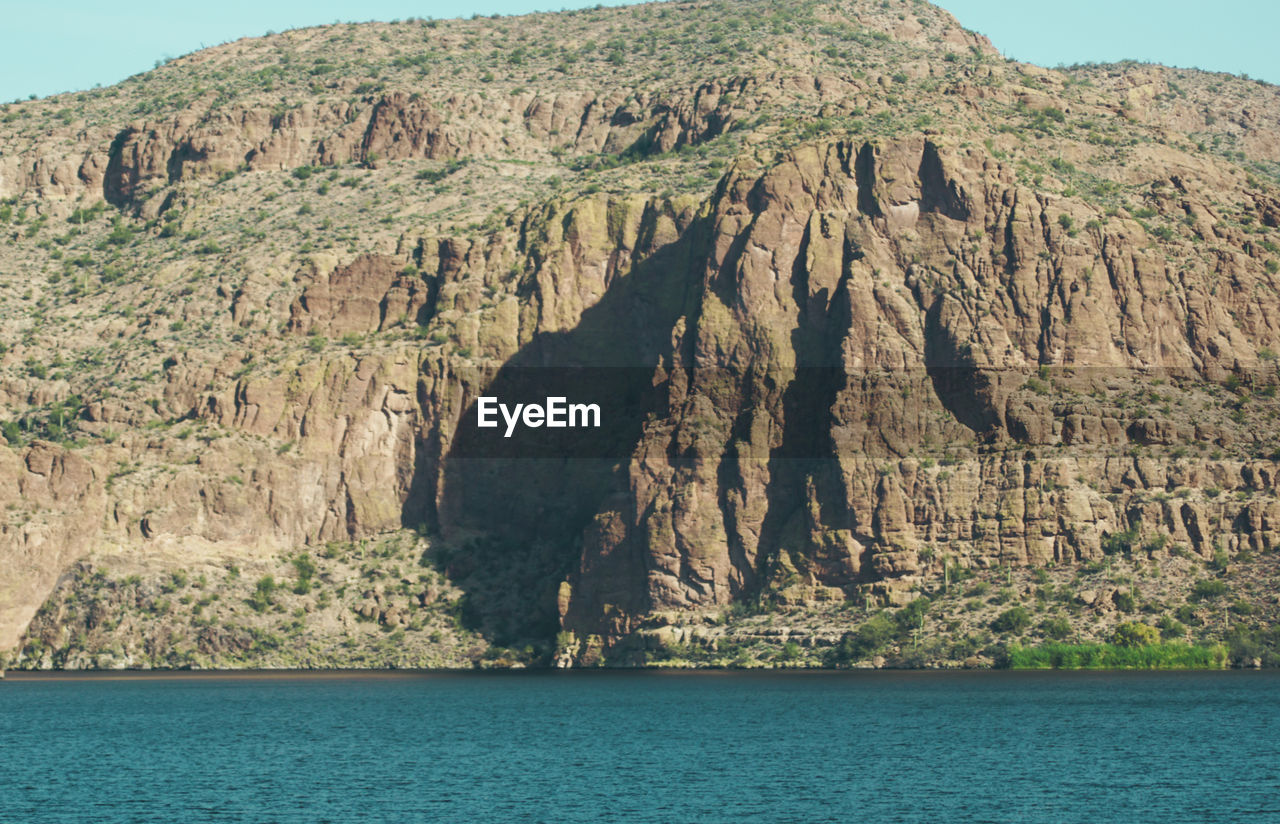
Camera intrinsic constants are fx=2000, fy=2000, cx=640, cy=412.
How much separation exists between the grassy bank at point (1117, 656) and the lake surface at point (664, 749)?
1.26 m

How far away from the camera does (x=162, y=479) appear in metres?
164

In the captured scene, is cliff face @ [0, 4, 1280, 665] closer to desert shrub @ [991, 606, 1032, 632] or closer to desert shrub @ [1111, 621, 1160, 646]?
desert shrub @ [991, 606, 1032, 632]

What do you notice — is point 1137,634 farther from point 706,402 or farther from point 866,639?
point 706,402

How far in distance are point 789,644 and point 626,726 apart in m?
31.4

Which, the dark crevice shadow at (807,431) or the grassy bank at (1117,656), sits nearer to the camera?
the grassy bank at (1117,656)

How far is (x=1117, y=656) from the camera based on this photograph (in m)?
136

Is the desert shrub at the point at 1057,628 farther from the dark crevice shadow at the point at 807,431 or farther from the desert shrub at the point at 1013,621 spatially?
the dark crevice shadow at the point at 807,431

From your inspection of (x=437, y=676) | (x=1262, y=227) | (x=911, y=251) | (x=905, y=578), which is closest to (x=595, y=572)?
(x=437, y=676)

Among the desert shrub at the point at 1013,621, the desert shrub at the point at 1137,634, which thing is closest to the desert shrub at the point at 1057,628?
the desert shrub at the point at 1013,621

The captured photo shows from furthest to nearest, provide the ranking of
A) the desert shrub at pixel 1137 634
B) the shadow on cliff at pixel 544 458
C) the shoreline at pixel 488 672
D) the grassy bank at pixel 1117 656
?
the shadow on cliff at pixel 544 458 → the shoreline at pixel 488 672 → the desert shrub at pixel 1137 634 → the grassy bank at pixel 1117 656

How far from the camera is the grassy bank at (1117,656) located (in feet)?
441

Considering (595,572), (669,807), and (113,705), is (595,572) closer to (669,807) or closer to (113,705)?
(113,705)

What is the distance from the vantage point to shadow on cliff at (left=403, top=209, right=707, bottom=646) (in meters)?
163

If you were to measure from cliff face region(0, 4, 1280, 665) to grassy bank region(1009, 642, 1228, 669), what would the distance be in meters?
2.54
